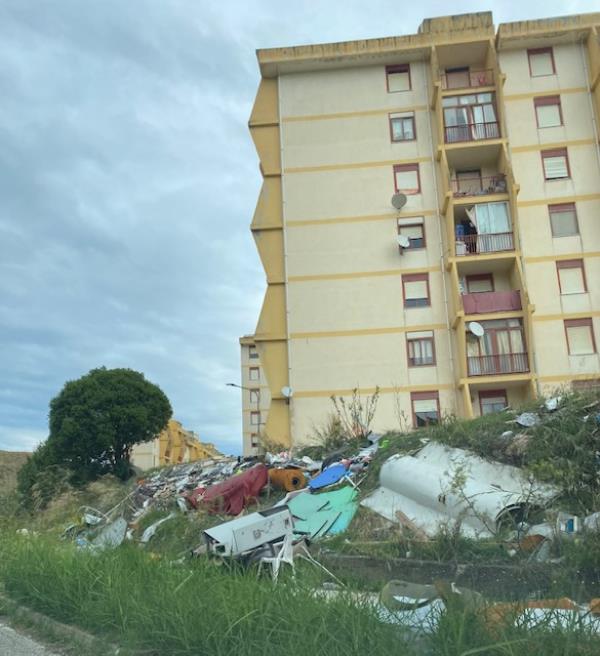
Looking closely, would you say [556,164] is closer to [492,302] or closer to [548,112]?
[548,112]

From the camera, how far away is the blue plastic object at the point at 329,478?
11844 mm

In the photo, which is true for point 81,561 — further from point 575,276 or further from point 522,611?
point 575,276

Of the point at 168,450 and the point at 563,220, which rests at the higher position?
the point at 563,220

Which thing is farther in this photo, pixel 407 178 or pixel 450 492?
pixel 407 178

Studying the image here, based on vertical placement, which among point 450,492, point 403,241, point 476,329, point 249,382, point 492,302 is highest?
point 249,382

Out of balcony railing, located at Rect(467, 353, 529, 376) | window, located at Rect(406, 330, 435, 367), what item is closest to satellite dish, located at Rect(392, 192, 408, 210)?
window, located at Rect(406, 330, 435, 367)

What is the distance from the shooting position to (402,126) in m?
32.4

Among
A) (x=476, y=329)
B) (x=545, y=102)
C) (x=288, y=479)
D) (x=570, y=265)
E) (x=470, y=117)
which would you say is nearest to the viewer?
(x=288, y=479)

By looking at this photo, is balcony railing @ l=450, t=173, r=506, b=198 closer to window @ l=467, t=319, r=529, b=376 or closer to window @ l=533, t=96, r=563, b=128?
window @ l=533, t=96, r=563, b=128

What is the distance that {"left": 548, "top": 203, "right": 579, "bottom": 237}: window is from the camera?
1177 inches

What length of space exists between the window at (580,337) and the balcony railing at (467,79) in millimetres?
11405

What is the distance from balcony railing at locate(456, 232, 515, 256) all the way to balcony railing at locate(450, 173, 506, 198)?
199 centimetres

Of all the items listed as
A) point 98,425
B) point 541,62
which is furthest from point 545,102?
point 98,425

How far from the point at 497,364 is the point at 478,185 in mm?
8583
